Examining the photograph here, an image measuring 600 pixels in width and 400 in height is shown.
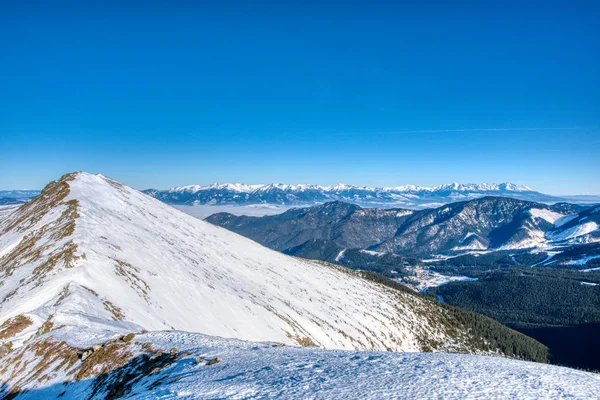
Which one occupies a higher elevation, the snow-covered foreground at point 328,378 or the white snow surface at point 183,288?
the snow-covered foreground at point 328,378

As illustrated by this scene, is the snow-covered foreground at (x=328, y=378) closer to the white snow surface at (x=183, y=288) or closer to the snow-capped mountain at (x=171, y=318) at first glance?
the snow-capped mountain at (x=171, y=318)

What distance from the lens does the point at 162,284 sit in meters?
56.5

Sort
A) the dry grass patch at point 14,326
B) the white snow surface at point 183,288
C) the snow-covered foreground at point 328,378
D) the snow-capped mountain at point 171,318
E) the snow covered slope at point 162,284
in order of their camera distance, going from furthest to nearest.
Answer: the white snow surface at point 183,288, the snow covered slope at point 162,284, the dry grass patch at point 14,326, the snow-capped mountain at point 171,318, the snow-covered foreground at point 328,378

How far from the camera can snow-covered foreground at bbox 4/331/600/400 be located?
1273cm

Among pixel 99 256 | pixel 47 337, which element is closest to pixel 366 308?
pixel 99 256

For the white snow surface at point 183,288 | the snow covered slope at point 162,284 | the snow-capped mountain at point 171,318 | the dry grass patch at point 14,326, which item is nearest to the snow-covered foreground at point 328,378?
the snow-capped mountain at point 171,318

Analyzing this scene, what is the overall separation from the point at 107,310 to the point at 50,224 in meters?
45.5

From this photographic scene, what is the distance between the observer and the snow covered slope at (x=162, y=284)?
1480 inches

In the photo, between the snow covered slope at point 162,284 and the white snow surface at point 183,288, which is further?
the white snow surface at point 183,288

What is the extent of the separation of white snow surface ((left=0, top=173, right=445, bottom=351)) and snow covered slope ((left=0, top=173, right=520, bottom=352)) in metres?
0.24

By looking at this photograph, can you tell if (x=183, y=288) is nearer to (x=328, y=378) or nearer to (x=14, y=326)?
(x=14, y=326)

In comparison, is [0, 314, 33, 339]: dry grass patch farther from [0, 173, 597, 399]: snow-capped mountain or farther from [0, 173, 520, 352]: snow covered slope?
[0, 173, 520, 352]: snow covered slope

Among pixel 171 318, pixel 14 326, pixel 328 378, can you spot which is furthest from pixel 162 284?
pixel 328 378

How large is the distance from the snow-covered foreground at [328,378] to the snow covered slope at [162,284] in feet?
34.0
